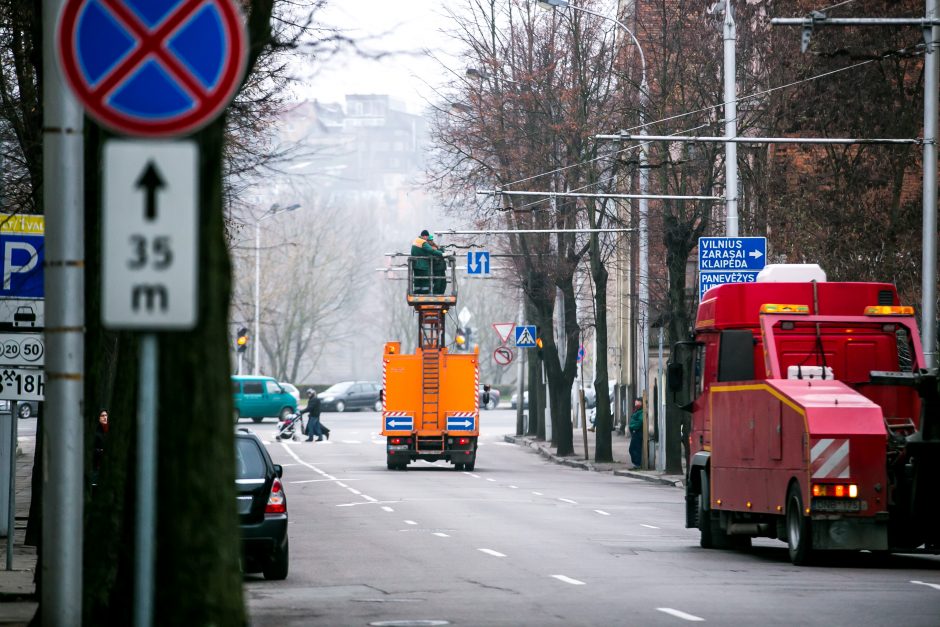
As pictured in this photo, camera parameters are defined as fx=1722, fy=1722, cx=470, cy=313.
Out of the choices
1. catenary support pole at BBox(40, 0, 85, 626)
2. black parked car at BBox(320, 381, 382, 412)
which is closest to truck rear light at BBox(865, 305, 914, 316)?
catenary support pole at BBox(40, 0, 85, 626)

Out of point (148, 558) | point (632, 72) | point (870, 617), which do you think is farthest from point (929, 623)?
point (632, 72)

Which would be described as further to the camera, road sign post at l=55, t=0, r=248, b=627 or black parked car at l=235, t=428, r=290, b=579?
black parked car at l=235, t=428, r=290, b=579

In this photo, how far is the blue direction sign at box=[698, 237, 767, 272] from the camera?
1094 inches

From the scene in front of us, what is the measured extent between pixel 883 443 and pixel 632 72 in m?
24.5

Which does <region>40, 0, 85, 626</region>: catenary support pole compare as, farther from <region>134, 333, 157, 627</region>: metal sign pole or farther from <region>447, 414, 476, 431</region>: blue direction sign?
<region>447, 414, 476, 431</region>: blue direction sign

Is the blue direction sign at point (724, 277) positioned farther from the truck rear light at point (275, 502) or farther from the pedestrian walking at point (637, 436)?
the pedestrian walking at point (637, 436)

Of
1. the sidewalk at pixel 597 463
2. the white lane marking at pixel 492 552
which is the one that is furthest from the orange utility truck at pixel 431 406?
the white lane marking at pixel 492 552

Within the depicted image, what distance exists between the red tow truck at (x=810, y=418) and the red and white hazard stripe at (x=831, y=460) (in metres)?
0.01

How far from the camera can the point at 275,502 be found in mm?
16922

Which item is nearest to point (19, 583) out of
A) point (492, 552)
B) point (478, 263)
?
point (492, 552)

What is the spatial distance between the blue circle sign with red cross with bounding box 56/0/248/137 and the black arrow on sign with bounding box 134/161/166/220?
0.23 meters

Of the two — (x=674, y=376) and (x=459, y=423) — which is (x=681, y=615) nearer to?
(x=674, y=376)

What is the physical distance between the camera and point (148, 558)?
6152 mm

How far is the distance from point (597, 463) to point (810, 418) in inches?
1119
